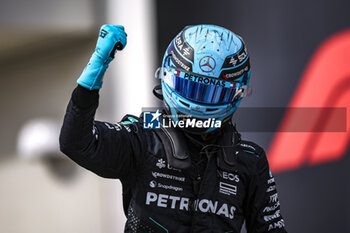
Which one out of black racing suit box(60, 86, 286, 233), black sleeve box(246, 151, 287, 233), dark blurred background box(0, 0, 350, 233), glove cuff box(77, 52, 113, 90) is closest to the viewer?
glove cuff box(77, 52, 113, 90)

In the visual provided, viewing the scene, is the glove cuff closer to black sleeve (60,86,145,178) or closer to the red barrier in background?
black sleeve (60,86,145,178)

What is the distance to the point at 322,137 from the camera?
3.24 metres

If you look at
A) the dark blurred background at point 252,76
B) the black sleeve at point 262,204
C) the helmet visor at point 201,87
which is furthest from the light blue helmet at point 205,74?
the dark blurred background at point 252,76

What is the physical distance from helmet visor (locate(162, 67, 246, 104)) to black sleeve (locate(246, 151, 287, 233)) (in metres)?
0.28

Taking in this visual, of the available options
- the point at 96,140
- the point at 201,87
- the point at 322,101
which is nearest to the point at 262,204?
the point at 201,87

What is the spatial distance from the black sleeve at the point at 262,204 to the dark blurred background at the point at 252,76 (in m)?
1.41

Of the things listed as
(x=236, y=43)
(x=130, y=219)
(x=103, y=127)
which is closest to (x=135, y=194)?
(x=130, y=219)

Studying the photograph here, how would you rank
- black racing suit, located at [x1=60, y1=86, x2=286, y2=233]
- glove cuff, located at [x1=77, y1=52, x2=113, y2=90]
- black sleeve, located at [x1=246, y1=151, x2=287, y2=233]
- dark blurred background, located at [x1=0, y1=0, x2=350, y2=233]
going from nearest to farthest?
Answer: 1. glove cuff, located at [x1=77, y1=52, x2=113, y2=90]
2. black racing suit, located at [x1=60, y1=86, x2=286, y2=233]
3. black sleeve, located at [x1=246, y1=151, x2=287, y2=233]
4. dark blurred background, located at [x1=0, y1=0, x2=350, y2=233]

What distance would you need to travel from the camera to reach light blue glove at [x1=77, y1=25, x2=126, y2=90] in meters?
1.49

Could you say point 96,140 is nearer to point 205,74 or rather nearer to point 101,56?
point 101,56

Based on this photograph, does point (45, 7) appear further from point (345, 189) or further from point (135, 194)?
point (345, 189)

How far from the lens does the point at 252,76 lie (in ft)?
10.9

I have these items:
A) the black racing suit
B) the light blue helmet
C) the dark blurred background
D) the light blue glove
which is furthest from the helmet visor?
the dark blurred background

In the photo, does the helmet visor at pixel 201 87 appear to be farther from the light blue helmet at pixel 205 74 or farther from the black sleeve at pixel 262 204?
the black sleeve at pixel 262 204
